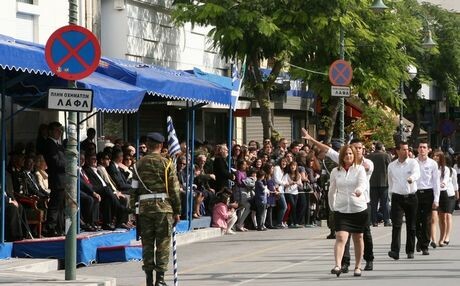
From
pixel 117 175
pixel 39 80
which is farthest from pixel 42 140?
pixel 117 175

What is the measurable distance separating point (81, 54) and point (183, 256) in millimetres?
6353

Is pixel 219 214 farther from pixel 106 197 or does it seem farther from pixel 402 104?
pixel 402 104

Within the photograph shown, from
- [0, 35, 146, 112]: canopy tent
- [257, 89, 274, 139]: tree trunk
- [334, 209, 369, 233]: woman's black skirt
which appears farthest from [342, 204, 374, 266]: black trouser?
[257, 89, 274, 139]: tree trunk

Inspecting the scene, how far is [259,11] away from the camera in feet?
96.3

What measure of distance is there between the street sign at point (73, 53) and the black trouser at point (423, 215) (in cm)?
696

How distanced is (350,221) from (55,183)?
5.66 metres

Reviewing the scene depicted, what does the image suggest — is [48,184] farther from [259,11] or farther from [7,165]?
[259,11]

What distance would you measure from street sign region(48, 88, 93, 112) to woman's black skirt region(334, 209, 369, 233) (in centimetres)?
371

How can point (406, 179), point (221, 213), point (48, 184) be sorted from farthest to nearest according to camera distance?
point (221, 213) → point (48, 184) → point (406, 179)

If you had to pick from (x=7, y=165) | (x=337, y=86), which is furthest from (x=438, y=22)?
(x=7, y=165)

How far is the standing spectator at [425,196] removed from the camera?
18.5 meters

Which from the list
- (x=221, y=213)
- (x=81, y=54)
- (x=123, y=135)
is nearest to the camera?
(x=81, y=54)

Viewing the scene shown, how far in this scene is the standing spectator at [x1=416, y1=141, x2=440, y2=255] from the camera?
18531 mm

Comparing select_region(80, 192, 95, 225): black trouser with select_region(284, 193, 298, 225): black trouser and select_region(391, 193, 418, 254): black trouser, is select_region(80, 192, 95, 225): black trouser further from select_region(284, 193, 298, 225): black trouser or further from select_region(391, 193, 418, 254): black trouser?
select_region(284, 193, 298, 225): black trouser
